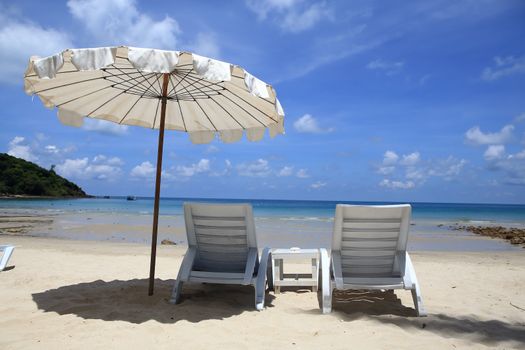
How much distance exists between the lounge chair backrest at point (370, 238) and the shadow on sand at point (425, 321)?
0.38 m

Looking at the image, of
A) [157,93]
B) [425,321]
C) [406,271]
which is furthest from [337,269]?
[157,93]

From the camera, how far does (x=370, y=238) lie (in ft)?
13.6

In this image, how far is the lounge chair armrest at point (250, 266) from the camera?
407cm

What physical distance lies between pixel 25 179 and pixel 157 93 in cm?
6855

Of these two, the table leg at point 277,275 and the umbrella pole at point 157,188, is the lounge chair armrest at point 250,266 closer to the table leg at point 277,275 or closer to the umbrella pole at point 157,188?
the table leg at point 277,275

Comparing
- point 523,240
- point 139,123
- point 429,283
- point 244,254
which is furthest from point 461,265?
point 523,240

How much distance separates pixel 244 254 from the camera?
441 cm

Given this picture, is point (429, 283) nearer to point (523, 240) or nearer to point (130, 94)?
point (130, 94)

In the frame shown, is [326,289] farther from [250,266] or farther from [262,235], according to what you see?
[262,235]

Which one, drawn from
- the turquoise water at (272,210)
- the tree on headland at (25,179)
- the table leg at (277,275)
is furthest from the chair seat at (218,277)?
the tree on headland at (25,179)

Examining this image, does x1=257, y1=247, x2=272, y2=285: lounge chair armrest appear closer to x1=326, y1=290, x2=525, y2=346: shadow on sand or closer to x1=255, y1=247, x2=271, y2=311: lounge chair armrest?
x1=255, y1=247, x2=271, y2=311: lounge chair armrest

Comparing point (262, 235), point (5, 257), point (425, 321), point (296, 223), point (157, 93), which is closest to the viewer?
point (425, 321)

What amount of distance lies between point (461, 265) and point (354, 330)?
512cm

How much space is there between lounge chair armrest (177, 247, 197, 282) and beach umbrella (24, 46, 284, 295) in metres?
0.41
